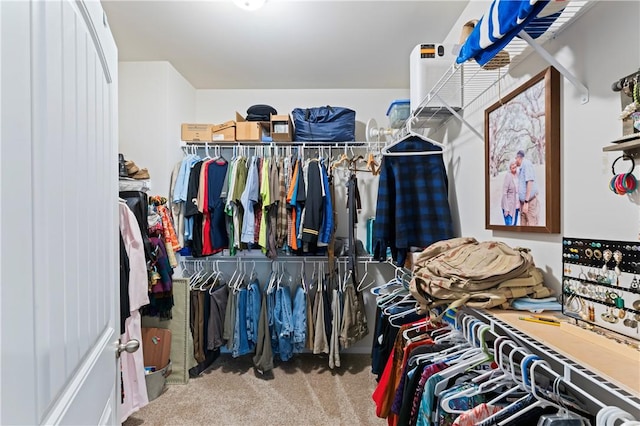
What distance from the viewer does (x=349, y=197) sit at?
2.63m

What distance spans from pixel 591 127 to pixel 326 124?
207 centimetres

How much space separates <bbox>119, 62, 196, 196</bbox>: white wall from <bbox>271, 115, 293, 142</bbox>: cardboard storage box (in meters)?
0.87

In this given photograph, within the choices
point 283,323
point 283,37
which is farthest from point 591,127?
point 283,323

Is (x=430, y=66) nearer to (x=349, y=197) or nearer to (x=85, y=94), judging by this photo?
(x=349, y=197)

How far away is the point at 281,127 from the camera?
2.76m

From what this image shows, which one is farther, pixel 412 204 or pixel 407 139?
pixel 407 139

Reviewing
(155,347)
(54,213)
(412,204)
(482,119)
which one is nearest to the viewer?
(54,213)

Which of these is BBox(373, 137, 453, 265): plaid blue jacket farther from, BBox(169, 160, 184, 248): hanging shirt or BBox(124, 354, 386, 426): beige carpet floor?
BBox(169, 160, 184, 248): hanging shirt

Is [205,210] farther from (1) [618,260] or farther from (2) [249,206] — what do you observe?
(1) [618,260]

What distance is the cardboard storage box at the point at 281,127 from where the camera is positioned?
Result: 2729 mm

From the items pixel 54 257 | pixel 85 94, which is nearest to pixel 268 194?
pixel 85 94

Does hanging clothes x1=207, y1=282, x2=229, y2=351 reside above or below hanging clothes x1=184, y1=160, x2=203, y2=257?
below

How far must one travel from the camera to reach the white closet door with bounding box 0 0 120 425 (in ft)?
1.52

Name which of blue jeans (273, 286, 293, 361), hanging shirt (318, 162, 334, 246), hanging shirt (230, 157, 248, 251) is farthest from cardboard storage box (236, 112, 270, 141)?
blue jeans (273, 286, 293, 361)
